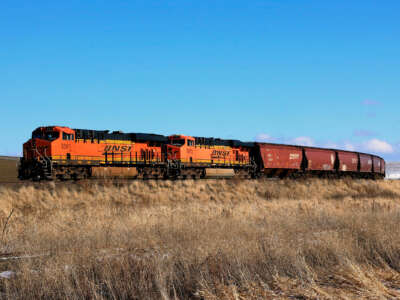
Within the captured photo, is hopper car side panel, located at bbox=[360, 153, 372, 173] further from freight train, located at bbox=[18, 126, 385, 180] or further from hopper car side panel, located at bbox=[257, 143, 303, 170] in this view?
hopper car side panel, located at bbox=[257, 143, 303, 170]

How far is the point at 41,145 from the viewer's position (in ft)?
82.3

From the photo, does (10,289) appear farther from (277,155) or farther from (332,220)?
Answer: (277,155)

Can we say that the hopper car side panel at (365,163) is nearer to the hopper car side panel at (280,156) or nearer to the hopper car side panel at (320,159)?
the hopper car side panel at (320,159)

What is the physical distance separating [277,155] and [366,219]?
1037 inches

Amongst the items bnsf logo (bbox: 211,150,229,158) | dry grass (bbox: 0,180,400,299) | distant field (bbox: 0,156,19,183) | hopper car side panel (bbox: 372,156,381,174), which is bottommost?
dry grass (bbox: 0,180,400,299)

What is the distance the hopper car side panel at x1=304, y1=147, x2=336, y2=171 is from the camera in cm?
4006

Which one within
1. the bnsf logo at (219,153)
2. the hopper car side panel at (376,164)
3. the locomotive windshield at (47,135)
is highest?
the locomotive windshield at (47,135)

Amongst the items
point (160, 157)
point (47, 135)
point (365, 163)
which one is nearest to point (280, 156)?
point (160, 157)

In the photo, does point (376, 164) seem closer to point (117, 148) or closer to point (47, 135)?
point (117, 148)

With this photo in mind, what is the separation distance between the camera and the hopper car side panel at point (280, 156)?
1444 inches

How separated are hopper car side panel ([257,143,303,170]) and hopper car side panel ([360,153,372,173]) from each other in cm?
1279

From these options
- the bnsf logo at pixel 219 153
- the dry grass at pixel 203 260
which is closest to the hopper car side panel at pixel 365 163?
the bnsf logo at pixel 219 153

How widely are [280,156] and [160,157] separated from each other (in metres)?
12.7

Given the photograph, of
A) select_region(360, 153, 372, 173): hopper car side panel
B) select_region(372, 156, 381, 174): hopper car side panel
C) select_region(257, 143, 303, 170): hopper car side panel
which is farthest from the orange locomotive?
select_region(372, 156, 381, 174): hopper car side panel
